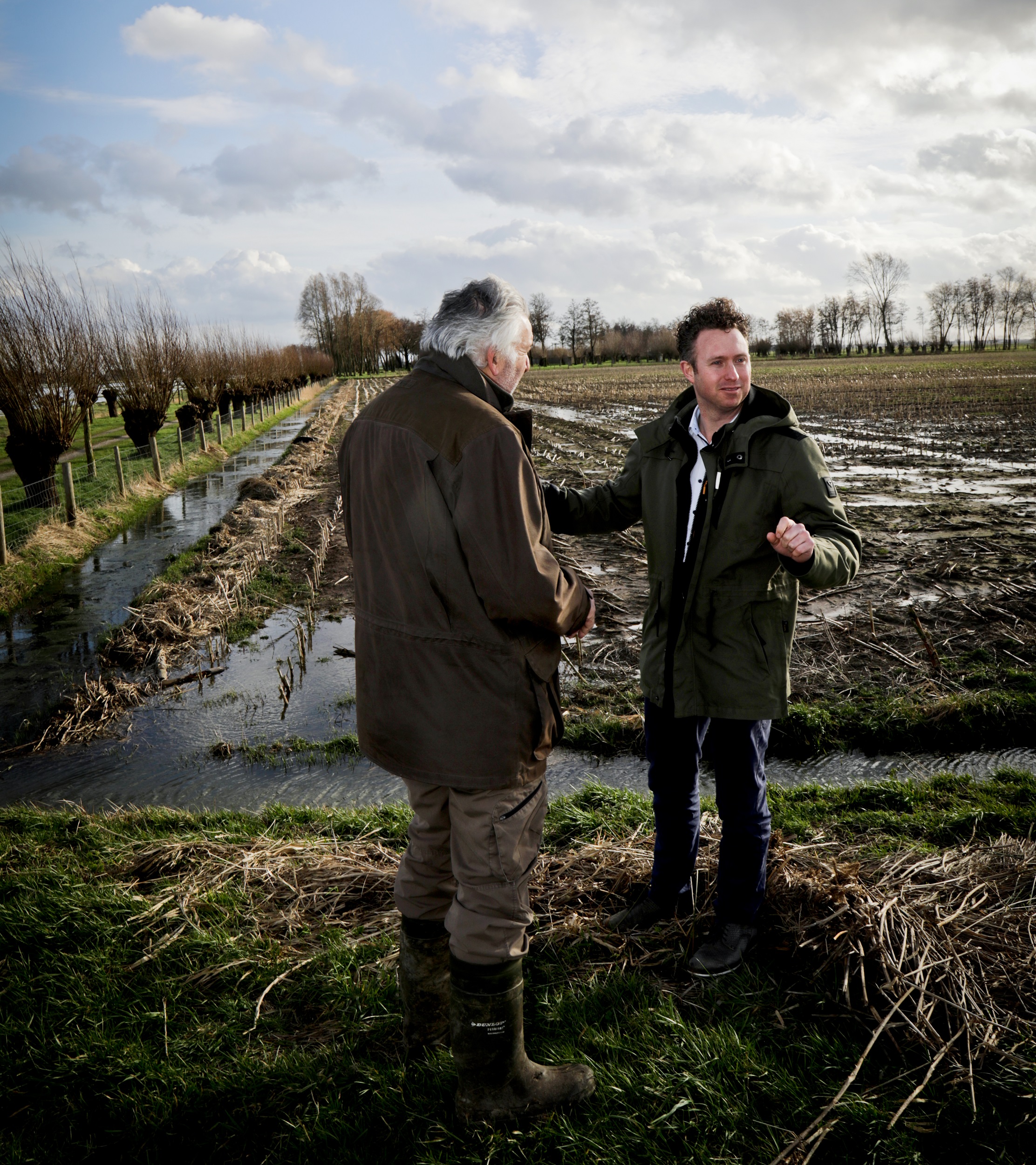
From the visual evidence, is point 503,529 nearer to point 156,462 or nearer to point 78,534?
point 78,534

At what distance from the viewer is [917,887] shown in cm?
322

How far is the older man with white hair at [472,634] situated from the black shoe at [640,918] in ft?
2.72

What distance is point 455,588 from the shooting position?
2277 millimetres

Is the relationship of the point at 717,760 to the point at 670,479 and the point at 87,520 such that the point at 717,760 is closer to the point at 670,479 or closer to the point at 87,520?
the point at 670,479

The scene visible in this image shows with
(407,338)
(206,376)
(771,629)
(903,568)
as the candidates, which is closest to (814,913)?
(771,629)

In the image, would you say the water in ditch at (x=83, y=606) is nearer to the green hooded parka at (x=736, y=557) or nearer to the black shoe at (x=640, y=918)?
the black shoe at (x=640, y=918)

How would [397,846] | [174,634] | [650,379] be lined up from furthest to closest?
1. [650,379]
2. [174,634]
3. [397,846]

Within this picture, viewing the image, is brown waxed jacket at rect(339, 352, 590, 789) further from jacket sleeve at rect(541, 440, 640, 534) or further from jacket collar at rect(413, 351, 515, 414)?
jacket sleeve at rect(541, 440, 640, 534)

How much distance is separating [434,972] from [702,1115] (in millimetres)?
919

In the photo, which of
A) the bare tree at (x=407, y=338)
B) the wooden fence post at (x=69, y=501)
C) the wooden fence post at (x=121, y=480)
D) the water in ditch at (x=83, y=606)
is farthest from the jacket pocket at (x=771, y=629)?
the bare tree at (x=407, y=338)

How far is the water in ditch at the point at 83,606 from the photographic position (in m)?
7.66

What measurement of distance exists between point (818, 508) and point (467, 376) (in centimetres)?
137

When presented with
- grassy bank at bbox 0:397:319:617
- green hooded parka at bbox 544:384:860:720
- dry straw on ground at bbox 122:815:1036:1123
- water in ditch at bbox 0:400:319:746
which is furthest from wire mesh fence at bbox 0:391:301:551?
green hooded parka at bbox 544:384:860:720

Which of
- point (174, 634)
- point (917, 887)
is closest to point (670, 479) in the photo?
point (917, 887)
